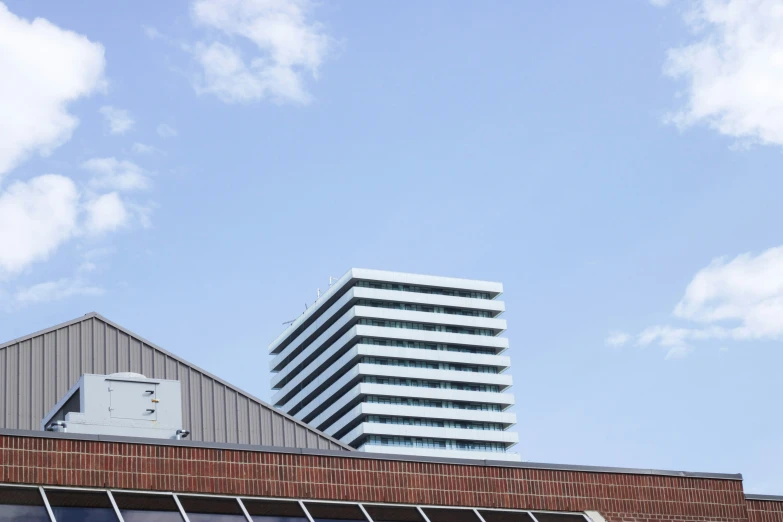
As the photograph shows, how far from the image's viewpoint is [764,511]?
2020 cm

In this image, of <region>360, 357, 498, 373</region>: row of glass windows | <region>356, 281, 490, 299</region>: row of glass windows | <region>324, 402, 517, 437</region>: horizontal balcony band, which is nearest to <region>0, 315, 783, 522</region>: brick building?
<region>324, 402, 517, 437</region>: horizontal balcony band

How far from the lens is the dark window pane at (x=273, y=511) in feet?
51.3

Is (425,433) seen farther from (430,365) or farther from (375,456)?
(375,456)

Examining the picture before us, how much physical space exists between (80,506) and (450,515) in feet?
17.6

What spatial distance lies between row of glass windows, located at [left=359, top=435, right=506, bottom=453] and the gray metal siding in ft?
482

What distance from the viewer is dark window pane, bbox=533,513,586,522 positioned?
1770 centimetres

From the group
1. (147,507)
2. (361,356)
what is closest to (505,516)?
(147,507)

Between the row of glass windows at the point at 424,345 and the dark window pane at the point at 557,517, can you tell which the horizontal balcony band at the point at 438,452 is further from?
the dark window pane at the point at 557,517

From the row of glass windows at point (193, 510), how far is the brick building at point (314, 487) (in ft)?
0.05

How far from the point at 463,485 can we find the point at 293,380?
183501mm

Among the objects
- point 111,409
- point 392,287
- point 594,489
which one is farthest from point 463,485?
point 392,287

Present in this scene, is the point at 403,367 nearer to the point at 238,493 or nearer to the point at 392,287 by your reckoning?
the point at 392,287

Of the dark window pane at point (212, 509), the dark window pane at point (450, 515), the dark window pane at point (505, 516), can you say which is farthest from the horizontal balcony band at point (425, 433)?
the dark window pane at point (212, 509)

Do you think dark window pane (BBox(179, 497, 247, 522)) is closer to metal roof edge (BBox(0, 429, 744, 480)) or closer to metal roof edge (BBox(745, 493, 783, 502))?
metal roof edge (BBox(0, 429, 744, 480))
